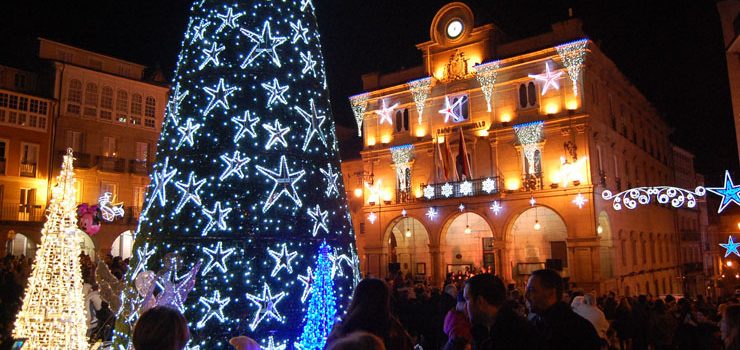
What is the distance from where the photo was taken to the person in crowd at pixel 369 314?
3.63 meters

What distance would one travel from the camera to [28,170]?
93.4 feet

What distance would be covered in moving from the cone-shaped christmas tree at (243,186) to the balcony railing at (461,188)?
69.8 ft

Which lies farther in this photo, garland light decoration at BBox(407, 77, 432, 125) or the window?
the window

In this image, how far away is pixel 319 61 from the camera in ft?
28.5

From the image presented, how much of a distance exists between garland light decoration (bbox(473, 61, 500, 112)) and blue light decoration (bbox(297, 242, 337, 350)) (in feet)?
74.9

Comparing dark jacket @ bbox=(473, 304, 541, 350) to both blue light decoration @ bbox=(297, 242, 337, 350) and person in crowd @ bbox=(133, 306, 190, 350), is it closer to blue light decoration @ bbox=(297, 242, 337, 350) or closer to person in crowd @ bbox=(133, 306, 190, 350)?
person in crowd @ bbox=(133, 306, 190, 350)

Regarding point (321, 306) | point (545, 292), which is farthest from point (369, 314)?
point (321, 306)

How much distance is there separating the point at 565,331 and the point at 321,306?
13.8ft

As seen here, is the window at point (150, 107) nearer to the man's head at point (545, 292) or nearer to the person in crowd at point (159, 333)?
the man's head at point (545, 292)

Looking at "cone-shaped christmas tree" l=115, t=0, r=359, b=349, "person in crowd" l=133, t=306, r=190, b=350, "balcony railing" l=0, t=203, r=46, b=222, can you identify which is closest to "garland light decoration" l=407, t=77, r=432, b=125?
"balcony railing" l=0, t=203, r=46, b=222

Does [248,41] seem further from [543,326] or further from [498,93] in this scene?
[498,93]

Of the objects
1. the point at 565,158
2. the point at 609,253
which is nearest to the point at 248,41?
the point at 565,158

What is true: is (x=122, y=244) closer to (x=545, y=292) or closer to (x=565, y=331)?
(x=545, y=292)

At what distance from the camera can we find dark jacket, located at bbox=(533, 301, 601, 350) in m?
4.03
